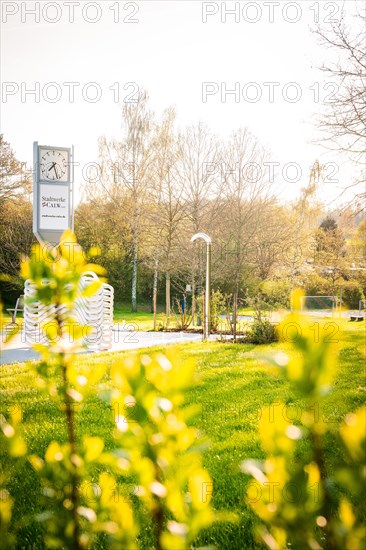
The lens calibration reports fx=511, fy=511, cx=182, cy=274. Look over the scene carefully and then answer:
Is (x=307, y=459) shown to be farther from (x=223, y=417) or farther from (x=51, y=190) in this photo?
(x=51, y=190)

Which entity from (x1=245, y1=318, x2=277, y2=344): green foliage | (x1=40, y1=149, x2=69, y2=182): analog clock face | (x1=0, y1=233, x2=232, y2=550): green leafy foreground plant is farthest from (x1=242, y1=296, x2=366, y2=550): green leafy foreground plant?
(x1=40, y1=149, x2=69, y2=182): analog clock face

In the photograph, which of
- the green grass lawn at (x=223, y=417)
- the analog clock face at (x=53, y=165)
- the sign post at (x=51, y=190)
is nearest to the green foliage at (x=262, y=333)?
the green grass lawn at (x=223, y=417)

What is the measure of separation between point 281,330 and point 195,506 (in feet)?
1.04

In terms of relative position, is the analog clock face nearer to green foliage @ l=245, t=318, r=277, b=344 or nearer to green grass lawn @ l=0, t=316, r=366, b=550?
green grass lawn @ l=0, t=316, r=366, b=550

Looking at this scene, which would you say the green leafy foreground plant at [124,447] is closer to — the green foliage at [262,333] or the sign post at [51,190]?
the green foliage at [262,333]

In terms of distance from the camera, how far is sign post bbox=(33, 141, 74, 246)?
43.2 ft

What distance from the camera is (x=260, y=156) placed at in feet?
75.4

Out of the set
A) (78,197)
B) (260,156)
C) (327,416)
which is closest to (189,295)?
(260,156)

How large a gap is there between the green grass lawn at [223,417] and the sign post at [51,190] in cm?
529

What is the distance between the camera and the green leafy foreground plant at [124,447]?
2.79ft

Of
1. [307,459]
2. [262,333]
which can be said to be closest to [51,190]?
[262,333]

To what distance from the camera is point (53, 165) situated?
526 inches

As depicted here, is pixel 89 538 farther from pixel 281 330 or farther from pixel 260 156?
pixel 260 156

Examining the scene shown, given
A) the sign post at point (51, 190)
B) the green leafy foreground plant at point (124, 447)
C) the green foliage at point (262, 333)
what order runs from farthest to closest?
the sign post at point (51, 190), the green foliage at point (262, 333), the green leafy foreground plant at point (124, 447)
